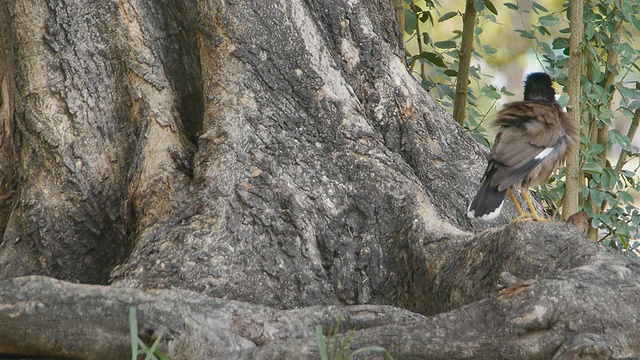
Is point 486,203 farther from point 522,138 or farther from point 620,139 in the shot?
point 620,139

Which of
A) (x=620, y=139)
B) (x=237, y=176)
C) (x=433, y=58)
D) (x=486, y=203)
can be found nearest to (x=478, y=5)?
(x=433, y=58)

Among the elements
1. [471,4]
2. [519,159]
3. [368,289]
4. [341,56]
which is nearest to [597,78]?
[471,4]

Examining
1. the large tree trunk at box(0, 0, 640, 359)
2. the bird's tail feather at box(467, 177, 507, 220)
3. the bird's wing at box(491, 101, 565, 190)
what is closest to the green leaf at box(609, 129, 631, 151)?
the bird's wing at box(491, 101, 565, 190)

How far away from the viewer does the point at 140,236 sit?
373 centimetres

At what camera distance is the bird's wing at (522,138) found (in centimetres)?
420

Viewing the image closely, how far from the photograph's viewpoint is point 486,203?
4004 mm

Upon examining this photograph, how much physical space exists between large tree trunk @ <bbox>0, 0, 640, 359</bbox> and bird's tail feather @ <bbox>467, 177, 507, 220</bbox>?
118 millimetres

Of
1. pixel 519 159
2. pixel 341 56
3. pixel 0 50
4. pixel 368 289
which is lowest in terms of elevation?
pixel 368 289

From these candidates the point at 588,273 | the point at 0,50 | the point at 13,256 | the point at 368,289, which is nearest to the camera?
the point at 588,273

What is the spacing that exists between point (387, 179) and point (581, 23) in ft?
6.78

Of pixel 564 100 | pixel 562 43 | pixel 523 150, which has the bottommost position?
pixel 523 150

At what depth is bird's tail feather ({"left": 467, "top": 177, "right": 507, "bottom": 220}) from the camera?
13.1 feet

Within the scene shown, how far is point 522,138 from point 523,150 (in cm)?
9

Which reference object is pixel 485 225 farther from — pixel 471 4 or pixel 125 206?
pixel 471 4
